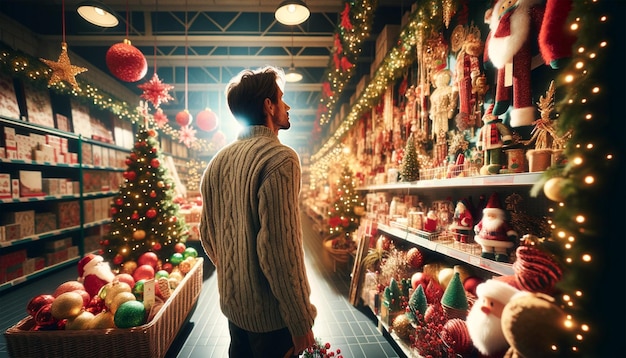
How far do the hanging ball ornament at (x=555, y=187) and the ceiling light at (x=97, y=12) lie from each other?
15.0 ft

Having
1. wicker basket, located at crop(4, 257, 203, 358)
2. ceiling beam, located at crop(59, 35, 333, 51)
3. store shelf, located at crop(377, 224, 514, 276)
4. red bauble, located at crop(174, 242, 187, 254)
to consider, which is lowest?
wicker basket, located at crop(4, 257, 203, 358)

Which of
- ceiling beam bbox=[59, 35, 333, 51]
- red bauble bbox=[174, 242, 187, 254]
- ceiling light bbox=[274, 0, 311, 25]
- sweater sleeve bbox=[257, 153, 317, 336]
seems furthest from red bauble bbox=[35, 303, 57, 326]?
ceiling beam bbox=[59, 35, 333, 51]

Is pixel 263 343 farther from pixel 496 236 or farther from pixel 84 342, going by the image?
pixel 84 342

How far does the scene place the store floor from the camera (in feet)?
8.36

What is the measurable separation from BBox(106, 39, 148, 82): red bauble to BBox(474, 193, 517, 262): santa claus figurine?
13.0ft

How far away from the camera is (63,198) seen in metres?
4.83

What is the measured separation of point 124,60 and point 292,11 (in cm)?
218

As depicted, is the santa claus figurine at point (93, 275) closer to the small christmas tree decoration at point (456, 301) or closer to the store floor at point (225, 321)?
the store floor at point (225, 321)

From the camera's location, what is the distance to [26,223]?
4.09m

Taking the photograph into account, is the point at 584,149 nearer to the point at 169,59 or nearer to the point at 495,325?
the point at 495,325

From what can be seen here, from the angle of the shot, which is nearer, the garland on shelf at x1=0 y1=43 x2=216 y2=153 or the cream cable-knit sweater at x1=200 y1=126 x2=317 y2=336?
the cream cable-knit sweater at x1=200 y1=126 x2=317 y2=336

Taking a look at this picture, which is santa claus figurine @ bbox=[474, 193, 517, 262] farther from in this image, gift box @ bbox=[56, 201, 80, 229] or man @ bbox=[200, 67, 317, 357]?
gift box @ bbox=[56, 201, 80, 229]

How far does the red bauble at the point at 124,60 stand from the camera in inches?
125

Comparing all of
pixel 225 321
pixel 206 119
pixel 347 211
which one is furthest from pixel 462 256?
pixel 206 119
